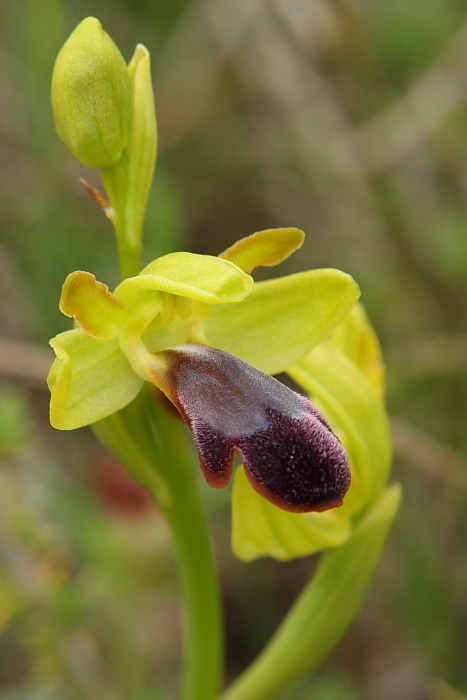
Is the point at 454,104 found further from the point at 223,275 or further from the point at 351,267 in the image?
the point at 223,275

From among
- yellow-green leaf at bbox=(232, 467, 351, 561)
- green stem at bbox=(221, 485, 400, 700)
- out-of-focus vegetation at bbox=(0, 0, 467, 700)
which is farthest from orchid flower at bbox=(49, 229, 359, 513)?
out-of-focus vegetation at bbox=(0, 0, 467, 700)

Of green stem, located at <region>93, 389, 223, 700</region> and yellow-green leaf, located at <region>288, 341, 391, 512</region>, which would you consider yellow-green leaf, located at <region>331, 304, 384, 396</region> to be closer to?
yellow-green leaf, located at <region>288, 341, 391, 512</region>

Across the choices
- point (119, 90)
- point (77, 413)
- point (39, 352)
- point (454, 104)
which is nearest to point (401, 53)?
point (454, 104)

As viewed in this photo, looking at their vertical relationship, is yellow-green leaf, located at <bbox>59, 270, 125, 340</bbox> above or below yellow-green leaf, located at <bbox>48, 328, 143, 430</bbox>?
above

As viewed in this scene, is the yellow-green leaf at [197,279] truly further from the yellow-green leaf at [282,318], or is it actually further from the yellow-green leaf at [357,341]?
the yellow-green leaf at [357,341]

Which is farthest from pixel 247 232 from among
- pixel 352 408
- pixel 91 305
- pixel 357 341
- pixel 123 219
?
pixel 91 305

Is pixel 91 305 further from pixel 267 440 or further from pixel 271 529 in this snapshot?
pixel 271 529
